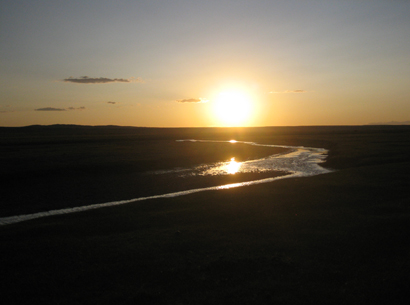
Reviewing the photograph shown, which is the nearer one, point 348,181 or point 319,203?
point 319,203

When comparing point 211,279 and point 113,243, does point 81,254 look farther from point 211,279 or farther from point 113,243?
point 211,279

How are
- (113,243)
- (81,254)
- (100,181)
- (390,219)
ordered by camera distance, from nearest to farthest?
1. (81,254)
2. (113,243)
3. (390,219)
4. (100,181)

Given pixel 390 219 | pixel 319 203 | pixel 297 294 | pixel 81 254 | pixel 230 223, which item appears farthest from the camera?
pixel 319 203

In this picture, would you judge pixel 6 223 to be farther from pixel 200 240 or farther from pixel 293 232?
pixel 293 232

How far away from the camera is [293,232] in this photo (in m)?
12.7

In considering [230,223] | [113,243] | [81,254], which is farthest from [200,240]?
[81,254]

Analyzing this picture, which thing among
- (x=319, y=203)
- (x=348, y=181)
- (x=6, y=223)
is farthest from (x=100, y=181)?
(x=348, y=181)

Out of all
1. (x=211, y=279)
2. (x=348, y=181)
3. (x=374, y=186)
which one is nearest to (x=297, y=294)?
(x=211, y=279)

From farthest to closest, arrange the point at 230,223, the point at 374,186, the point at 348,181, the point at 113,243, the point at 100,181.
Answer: the point at 100,181 < the point at 348,181 < the point at 374,186 < the point at 230,223 < the point at 113,243

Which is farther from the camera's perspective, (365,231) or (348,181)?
(348,181)

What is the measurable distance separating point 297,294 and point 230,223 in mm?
6267

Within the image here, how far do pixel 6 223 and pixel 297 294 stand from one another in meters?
16.2

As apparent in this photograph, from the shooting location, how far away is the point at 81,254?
1109cm

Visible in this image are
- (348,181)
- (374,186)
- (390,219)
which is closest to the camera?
(390,219)
